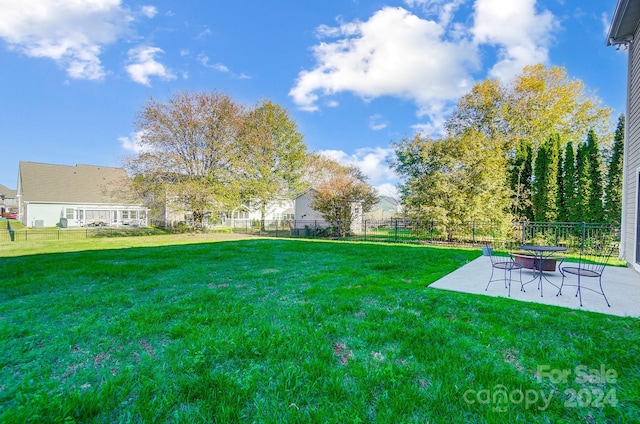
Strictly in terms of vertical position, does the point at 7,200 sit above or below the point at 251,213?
above

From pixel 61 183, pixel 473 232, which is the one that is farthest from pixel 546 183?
pixel 61 183

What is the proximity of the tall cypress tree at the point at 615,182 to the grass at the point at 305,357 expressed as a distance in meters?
10.7

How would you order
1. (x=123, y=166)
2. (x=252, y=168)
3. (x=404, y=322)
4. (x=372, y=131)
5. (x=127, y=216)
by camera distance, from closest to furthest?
(x=404, y=322), (x=123, y=166), (x=252, y=168), (x=372, y=131), (x=127, y=216)

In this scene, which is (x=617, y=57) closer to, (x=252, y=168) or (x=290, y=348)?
(x=290, y=348)

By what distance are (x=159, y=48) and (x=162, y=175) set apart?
6.95 metres

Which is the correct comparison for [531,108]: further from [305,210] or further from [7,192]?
[7,192]

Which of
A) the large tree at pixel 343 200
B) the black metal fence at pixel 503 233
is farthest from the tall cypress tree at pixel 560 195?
the large tree at pixel 343 200

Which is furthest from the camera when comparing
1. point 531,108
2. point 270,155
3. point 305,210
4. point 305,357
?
point 305,210

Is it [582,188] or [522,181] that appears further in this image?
[522,181]

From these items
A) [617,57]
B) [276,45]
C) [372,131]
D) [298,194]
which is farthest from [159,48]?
[617,57]

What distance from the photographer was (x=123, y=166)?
1653 cm

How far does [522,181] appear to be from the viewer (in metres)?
13.4

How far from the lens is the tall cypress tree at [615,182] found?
1032cm

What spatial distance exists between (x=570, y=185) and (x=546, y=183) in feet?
2.71
